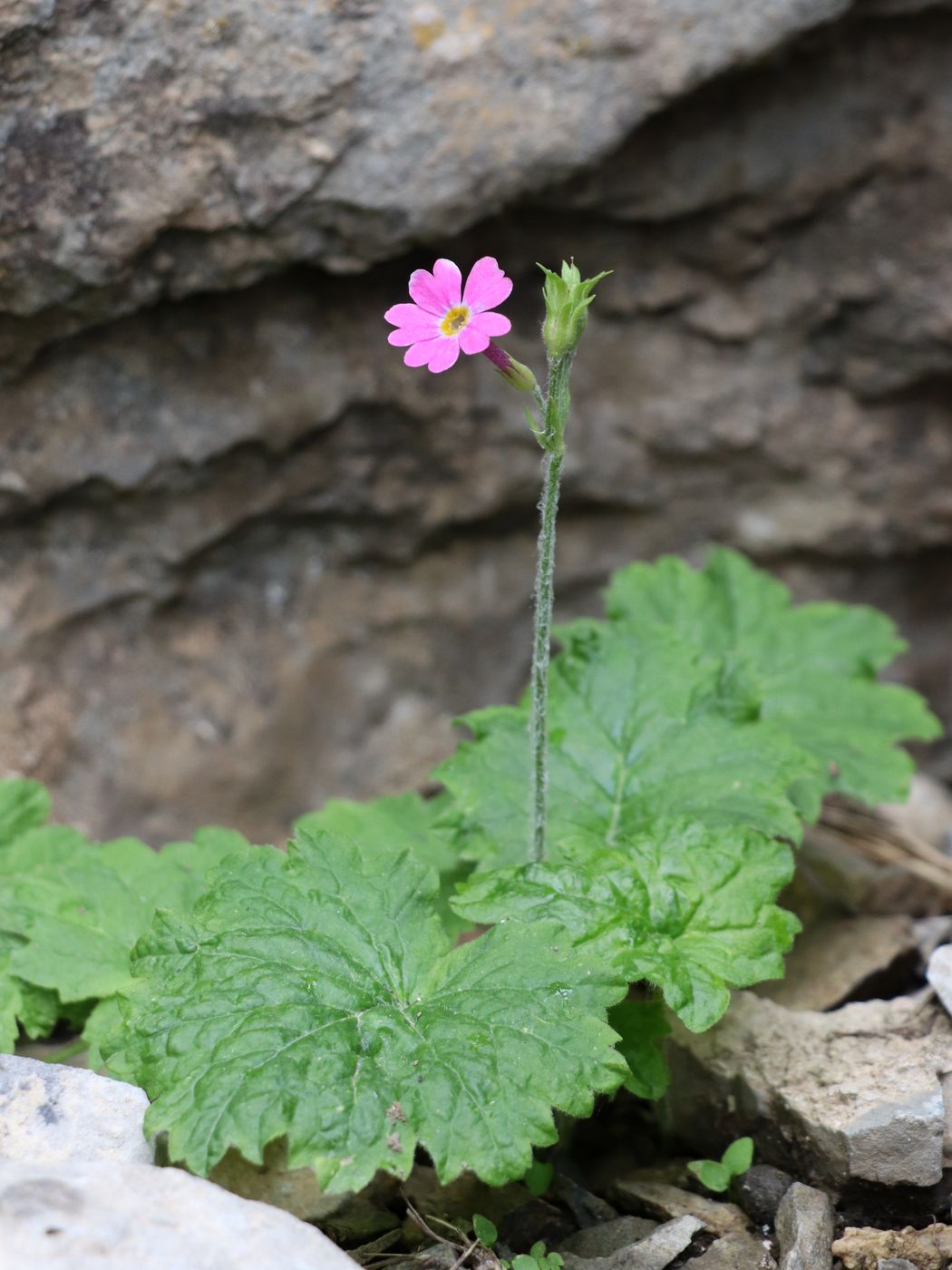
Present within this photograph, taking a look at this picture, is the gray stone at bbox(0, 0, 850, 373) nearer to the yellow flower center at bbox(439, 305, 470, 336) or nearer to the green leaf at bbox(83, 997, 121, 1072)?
the yellow flower center at bbox(439, 305, 470, 336)

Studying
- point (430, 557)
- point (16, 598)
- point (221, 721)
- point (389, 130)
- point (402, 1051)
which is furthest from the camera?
point (430, 557)

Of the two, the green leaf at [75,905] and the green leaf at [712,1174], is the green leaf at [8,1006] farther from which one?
the green leaf at [712,1174]

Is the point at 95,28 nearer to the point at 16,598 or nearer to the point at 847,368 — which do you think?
the point at 16,598

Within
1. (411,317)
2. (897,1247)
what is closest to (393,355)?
(411,317)

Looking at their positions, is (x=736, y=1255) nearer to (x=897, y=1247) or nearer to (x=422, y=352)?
(x=897, y=1247)

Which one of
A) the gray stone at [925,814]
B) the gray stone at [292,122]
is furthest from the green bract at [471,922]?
the gray stone at [292,122]

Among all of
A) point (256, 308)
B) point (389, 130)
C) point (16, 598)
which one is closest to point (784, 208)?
point (389, 130)
